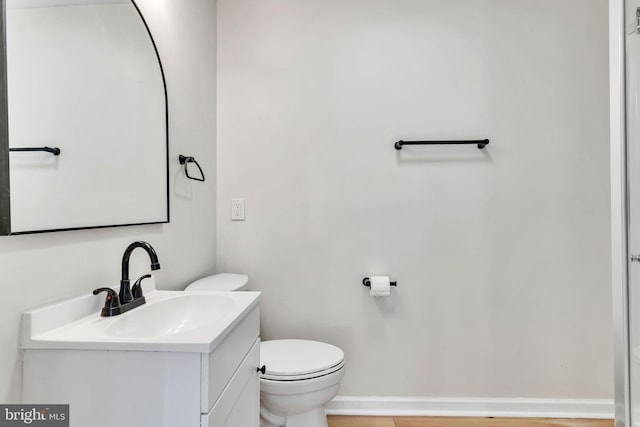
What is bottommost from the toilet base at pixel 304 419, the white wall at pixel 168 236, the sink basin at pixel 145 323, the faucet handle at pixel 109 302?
the toilet base at pixel 304 419

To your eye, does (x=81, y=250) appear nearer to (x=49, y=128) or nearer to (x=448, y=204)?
(x=49, y=128)

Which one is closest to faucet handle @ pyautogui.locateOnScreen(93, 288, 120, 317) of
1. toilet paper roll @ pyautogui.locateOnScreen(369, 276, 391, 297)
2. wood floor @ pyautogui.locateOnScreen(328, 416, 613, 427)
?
toilet paper roll @ pyautogui.locateOnScreen(369, 276, 391, 297)

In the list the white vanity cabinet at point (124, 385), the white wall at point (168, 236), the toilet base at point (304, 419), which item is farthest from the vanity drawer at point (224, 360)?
the toilet base at point (304, 419)

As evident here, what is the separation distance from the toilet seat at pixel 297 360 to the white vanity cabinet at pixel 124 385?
2.03 feet

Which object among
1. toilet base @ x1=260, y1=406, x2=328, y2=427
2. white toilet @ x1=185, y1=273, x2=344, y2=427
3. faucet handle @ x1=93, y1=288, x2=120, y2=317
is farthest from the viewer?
toilet base @ x1=260, y1=406, x2=328, y2=427

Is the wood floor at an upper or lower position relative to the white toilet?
lower

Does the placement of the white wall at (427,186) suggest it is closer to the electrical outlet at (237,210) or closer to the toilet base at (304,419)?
the electrical outlet at (237,210)

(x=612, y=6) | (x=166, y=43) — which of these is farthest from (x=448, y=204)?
(x=166, y=43)

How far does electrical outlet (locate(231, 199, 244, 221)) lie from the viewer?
5.90 ft

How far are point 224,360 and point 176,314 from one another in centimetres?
37

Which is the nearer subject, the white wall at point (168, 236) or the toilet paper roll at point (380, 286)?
the white wall at point (168, 236)

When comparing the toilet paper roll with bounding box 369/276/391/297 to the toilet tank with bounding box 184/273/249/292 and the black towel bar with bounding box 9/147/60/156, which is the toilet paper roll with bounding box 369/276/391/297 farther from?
the black towel bar with bounding box 9/147/60/156

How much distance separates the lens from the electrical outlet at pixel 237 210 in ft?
5.90

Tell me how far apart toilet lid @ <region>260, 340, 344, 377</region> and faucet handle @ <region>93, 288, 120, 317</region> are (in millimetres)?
670
